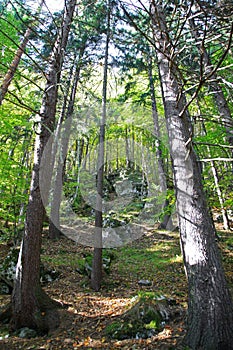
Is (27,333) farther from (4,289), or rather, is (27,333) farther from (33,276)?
(4,289)

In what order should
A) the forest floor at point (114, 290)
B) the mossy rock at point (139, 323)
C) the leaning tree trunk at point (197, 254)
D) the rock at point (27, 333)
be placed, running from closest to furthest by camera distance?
the leaning tree trunk at point (197, 254) → the forest floor at point (114, 290) → the mossy rock at point (139, 323) → the rock at point (27, 333)

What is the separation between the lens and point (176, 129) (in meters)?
3.49

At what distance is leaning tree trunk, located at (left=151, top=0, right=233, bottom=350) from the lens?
265 cm

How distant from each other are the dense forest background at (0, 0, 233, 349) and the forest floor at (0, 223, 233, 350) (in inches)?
16.0

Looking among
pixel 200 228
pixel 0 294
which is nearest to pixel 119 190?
pixel 0 294

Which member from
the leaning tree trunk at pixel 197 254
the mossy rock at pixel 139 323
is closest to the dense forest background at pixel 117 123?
the leaning tree trunk at pixel 197 254

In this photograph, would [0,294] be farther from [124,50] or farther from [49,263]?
[124,50]

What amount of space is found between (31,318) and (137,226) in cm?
1084

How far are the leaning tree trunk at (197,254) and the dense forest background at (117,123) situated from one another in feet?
0.04

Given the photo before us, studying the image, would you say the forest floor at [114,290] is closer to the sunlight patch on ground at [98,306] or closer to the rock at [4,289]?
the sunlight patch on ground at [98,306]

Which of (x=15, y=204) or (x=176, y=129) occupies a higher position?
(x=15, y=204)

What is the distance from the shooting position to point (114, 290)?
634cm

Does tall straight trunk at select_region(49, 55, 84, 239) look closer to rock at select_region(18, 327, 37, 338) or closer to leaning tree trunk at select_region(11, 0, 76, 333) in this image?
leaning tree trunk at select_region(11, 0, 76, 333)

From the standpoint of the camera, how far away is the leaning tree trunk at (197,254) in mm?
2652
